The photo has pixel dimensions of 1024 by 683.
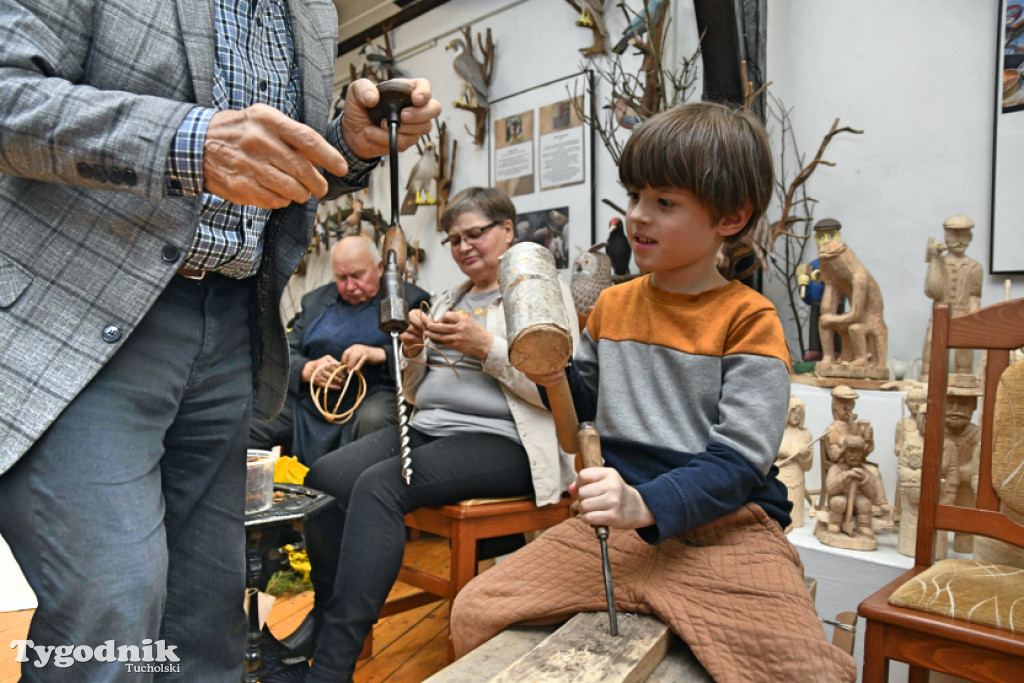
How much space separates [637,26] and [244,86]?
3207 millimetres

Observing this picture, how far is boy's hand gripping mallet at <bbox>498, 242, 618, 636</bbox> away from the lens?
1.00 metres

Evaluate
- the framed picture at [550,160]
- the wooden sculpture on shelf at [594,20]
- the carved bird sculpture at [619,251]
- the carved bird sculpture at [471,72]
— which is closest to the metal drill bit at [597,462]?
the carved bird sculpture at [619,251]

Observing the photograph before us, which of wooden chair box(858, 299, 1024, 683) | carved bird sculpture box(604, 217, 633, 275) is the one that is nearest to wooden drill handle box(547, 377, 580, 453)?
wooden chair box(858, 299, 1024, 683)

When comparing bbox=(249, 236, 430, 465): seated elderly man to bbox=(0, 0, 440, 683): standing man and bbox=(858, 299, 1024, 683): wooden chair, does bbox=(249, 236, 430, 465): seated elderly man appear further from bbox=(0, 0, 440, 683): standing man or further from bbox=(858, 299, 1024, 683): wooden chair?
bbox=(858, 299, 1024, 683): wooden chair

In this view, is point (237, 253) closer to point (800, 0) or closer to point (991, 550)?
point (991, 550)

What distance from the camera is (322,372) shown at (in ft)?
10.6

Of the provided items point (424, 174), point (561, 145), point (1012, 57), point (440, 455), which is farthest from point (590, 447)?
point (424, 174)

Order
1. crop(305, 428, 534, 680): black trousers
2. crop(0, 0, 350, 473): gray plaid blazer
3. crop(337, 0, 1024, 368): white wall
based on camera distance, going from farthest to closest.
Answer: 1. crop(337, 0, 1024, 368): white wall
2. crop(305, 428, 534, 680): black trousers
3. crop(0, 0, 350, 473): gray plaid blazer

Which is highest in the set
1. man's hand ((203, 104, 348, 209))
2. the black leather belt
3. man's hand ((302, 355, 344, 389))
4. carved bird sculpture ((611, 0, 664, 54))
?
carved bird sculpture ((611, 0, 664, 54))

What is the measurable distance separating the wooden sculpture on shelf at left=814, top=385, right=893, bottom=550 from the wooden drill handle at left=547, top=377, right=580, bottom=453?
51.9 inches

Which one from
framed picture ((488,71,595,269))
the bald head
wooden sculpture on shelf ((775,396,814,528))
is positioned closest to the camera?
wooden sculpture on shelf ((775,396,814,528))

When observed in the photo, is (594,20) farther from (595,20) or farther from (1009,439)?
(1009,439)

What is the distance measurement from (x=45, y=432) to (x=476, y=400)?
4.64 ft

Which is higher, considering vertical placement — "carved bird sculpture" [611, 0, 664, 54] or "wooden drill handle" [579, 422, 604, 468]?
"carved bird sculpture" [611, 0, 664, 54]
